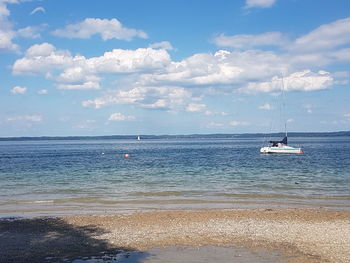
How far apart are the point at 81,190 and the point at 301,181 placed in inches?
684

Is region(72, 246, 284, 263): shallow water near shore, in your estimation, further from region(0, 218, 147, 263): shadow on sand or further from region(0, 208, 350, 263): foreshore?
region(0, 208, 350, 263): foreshore

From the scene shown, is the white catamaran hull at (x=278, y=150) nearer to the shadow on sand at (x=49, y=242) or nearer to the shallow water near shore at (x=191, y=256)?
the shadow on sand at (x=49, y=242)

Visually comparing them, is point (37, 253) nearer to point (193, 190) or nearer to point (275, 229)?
point (275, 229)

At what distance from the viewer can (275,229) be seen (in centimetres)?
1580

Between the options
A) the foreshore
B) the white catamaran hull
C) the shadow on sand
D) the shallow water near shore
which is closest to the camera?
the shallow water near shore

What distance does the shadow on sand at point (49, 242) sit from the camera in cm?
1225

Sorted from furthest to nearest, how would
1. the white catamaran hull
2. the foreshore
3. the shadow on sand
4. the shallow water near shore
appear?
the white catamaran hull < the foreshore < the shadow on sand < the shallow water near shore

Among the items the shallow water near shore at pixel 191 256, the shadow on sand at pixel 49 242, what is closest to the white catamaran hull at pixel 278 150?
the shadow on sand at pixel 49 242

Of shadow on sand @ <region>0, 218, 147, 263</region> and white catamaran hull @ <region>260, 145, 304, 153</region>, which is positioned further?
white catamaran hull @ <region>260, 145, 304, 153</region>

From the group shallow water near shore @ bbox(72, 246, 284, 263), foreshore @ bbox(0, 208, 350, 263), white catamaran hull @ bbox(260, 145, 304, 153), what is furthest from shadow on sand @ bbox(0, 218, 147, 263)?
white catamaran hull @ bbox(260, 145, 304, 153)

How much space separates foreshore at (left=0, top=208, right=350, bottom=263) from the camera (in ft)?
41.4

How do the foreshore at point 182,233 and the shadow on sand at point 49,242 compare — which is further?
the foreshore at point 182,233

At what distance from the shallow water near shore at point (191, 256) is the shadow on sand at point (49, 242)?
0.16 m

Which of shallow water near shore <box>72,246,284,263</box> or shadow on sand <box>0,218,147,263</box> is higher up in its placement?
shadow on sand <box>0,218,147,263</box>
